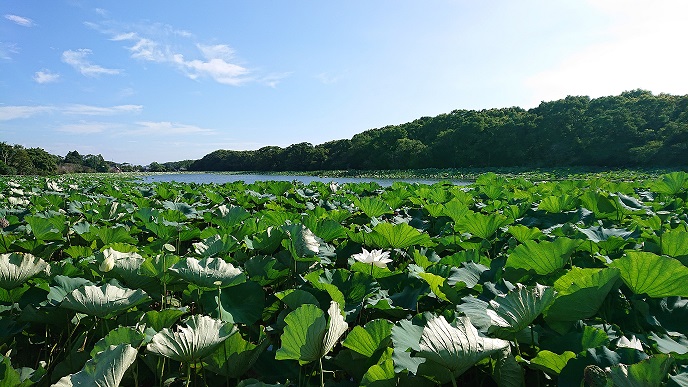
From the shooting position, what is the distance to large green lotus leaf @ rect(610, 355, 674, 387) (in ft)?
1.71

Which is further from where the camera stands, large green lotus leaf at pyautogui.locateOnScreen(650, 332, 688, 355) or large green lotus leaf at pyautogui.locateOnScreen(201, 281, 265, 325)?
large green lotus leaf at pyautogui.locateOnScreen(201, 281, 265, 325)

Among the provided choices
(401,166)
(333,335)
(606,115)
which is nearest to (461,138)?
(401,166)

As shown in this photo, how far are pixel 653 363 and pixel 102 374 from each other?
90 centimetres

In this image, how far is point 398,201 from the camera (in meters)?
3.18

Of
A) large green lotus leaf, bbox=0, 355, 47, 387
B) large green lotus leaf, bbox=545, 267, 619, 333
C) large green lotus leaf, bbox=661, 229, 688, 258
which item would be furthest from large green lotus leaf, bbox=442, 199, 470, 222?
large green lotus leaf, bbox=0, 355, 47, 387

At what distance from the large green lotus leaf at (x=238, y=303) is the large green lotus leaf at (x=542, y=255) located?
78cm

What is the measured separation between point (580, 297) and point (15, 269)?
60.8 inches

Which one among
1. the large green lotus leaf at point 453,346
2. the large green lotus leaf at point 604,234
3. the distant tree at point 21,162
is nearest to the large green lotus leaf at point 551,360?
the large green lotus leaf at point 453,346

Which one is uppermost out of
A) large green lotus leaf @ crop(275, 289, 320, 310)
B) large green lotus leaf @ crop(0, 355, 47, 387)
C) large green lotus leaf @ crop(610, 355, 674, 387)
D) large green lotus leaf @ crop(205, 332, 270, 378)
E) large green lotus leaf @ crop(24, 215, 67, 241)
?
large green lotus leaf @ crop(24, 215, 67, 241)

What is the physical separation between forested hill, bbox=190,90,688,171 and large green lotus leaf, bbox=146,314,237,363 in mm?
31779

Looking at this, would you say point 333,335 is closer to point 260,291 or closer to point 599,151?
point 260,291

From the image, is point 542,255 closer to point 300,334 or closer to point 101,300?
point 300,334

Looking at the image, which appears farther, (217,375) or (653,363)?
(217,375)

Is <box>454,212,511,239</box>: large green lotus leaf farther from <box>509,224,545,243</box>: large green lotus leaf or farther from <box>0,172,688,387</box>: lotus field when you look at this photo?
<box>509,224,545,243</box>: large green lotus leaf
